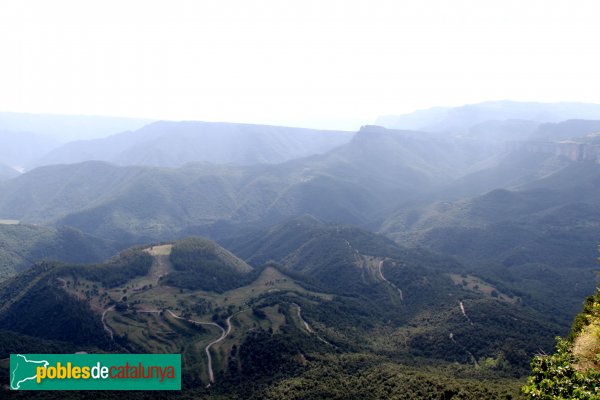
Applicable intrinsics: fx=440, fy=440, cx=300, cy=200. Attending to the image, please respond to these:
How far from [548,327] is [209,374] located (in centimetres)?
11124

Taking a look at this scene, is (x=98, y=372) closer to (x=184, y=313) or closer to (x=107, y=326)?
(x=107, y=326)

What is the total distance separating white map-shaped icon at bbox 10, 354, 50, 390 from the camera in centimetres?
8700

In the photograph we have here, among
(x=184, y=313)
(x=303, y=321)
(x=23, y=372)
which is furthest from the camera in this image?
(x=184, y=313)

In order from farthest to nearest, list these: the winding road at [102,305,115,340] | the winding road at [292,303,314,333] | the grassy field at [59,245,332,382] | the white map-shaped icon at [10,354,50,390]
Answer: the winding road at [102,305,115,340]
the winding road at [292,303,314,333]
the grassy field at [59,245,332,382]
the white map-shaped icon at [10,354,50,390]

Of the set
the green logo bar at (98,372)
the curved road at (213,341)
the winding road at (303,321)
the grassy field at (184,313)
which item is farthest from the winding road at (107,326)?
the winding road at (303,321)

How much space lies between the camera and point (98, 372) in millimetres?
83375

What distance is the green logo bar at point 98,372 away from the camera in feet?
272

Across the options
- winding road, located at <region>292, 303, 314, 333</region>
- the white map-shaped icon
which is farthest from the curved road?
the white map-shaped icon

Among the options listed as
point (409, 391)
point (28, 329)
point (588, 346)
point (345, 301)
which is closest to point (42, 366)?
point (409, 391)

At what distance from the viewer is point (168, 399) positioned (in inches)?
3831

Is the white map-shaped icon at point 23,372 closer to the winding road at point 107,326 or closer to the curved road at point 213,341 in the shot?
the curved road at point 213,341

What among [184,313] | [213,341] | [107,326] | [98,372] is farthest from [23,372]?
[184,313]

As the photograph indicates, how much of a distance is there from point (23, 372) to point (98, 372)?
1798 cm

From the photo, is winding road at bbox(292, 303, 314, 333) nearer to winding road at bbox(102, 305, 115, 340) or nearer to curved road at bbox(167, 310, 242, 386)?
curved road at bbox(167, 310, 242, 386)
